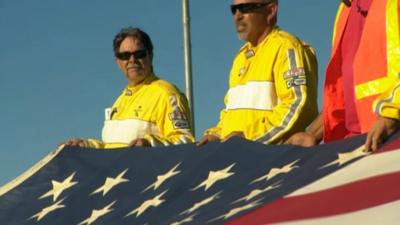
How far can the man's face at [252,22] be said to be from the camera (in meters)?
6.33

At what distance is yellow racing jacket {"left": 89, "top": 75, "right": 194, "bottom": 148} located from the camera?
22.8ft

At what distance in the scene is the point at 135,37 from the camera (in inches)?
292

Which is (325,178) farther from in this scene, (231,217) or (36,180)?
(36,180)

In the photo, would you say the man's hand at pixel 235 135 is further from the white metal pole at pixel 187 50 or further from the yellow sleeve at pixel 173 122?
the white metal pole at pixel 187 50

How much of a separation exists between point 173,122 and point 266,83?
1.10m

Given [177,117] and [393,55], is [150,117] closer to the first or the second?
[177,117]

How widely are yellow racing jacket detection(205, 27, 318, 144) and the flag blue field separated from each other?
404 mm

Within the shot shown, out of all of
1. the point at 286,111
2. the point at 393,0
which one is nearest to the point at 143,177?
the point at 286,111

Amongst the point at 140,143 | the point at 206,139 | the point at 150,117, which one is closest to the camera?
the point at 206,139

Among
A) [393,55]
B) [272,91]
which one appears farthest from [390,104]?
[272,91]

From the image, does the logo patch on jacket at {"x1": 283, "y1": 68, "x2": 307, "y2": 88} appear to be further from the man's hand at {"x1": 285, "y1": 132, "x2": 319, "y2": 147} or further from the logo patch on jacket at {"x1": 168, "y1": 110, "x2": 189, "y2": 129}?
the logo patch on jacket at {"x1": 168, "y1": 110, "x2": 189, "y2": 129}

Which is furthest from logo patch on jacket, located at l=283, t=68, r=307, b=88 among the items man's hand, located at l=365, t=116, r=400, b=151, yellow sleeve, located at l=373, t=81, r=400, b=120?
man's hand, located at l=365, t=116, r=400, b=151

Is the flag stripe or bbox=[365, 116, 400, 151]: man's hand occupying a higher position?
bbox=[365, 116, 400, 151]: man's hand

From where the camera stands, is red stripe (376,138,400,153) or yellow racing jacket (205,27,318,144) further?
yellow racing jacket (205,27,318,144)
